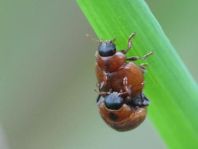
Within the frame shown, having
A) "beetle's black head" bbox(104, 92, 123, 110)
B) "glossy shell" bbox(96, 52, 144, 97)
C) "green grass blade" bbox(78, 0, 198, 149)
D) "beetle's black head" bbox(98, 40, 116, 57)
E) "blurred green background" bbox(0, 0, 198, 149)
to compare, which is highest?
"blurred green background" bbox(0, 0, 198, 149)

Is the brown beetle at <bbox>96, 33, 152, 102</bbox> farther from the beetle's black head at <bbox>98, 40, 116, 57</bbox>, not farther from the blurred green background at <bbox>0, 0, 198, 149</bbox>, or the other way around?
the blurred green background at <bbox>0, 0, 198, 149</bbox>

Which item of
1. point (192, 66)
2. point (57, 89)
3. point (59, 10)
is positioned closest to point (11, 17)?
point (59, 10)

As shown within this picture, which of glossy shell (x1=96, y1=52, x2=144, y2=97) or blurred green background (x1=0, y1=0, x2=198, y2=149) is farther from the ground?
blurred green background (x1=0, y1=0, x2=198, y2=149)

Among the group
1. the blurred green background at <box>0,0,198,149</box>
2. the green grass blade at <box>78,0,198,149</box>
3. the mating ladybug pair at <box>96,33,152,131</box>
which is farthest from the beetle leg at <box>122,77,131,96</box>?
the blurred green background at <box>0,0,198,149</box>

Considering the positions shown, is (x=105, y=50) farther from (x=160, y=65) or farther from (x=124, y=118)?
(x=160, y=65)

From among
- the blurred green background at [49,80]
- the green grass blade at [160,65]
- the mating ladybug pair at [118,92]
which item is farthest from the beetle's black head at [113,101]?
the blurred green background at [49,80]

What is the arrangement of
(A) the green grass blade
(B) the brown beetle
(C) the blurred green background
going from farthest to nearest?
(C) the blurred green background
(B) the brown beetle
(A) the green grass blade
